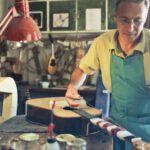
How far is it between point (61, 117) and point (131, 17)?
1.99ft

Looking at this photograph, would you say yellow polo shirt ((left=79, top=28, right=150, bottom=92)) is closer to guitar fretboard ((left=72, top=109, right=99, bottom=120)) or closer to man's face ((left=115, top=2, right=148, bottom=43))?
man's face ((left=115, top=2, right=148, bottom=43))

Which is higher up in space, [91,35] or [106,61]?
[91,35]

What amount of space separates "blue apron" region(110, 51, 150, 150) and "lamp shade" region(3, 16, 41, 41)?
471mm

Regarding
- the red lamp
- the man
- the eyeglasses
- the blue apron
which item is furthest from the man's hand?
the eyeglasses

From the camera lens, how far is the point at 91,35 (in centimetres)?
381

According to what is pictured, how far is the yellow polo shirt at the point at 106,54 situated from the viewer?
5.10 feet

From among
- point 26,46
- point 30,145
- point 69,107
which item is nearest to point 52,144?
point 30,145

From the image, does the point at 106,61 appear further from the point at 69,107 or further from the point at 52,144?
the point at 52,144

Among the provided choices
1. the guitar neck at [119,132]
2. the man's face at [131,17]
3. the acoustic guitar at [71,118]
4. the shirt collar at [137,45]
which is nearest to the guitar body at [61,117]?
the acoustic guitar at [71,118]

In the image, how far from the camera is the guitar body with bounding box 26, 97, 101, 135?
5.23 feet

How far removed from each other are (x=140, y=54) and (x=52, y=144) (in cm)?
64

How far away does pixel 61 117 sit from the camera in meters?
1.61

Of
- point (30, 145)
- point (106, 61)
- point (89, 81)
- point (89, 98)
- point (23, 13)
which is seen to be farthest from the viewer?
point (89, 81)

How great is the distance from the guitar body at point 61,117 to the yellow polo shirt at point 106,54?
23cm
